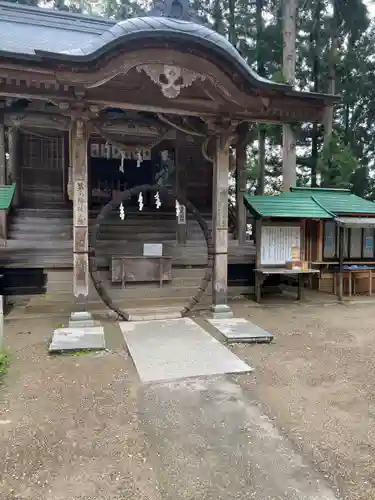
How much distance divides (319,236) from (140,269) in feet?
15.3

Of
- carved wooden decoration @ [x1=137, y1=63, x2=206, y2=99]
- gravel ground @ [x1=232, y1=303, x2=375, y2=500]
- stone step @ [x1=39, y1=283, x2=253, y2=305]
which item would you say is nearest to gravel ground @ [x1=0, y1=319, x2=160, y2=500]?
gravel ground @ [x1=232, y1=303, x2=375, y2=500]

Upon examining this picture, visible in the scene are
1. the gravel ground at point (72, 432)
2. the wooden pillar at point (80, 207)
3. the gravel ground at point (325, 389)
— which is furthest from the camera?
the wooden pillar at point (80, 207)

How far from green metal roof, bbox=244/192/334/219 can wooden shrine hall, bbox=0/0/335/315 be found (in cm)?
79

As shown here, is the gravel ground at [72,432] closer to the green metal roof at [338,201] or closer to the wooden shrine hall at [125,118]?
the wooden shrine hall at [125,118]

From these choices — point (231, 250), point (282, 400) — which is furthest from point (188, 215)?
point (282, 400)

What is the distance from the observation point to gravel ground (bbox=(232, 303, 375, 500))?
2.73 metres

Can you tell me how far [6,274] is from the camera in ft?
25.2

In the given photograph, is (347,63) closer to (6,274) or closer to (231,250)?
(231,250)

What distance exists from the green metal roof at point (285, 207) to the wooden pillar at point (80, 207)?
13.0 feet

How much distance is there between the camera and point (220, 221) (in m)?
6.99

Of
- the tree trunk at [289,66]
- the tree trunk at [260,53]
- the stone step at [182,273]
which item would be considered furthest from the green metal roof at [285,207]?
the tree trunk at [260,53]

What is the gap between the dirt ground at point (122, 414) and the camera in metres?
2.49

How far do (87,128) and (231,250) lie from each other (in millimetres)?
4429

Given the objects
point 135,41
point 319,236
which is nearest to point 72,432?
point 135,41
